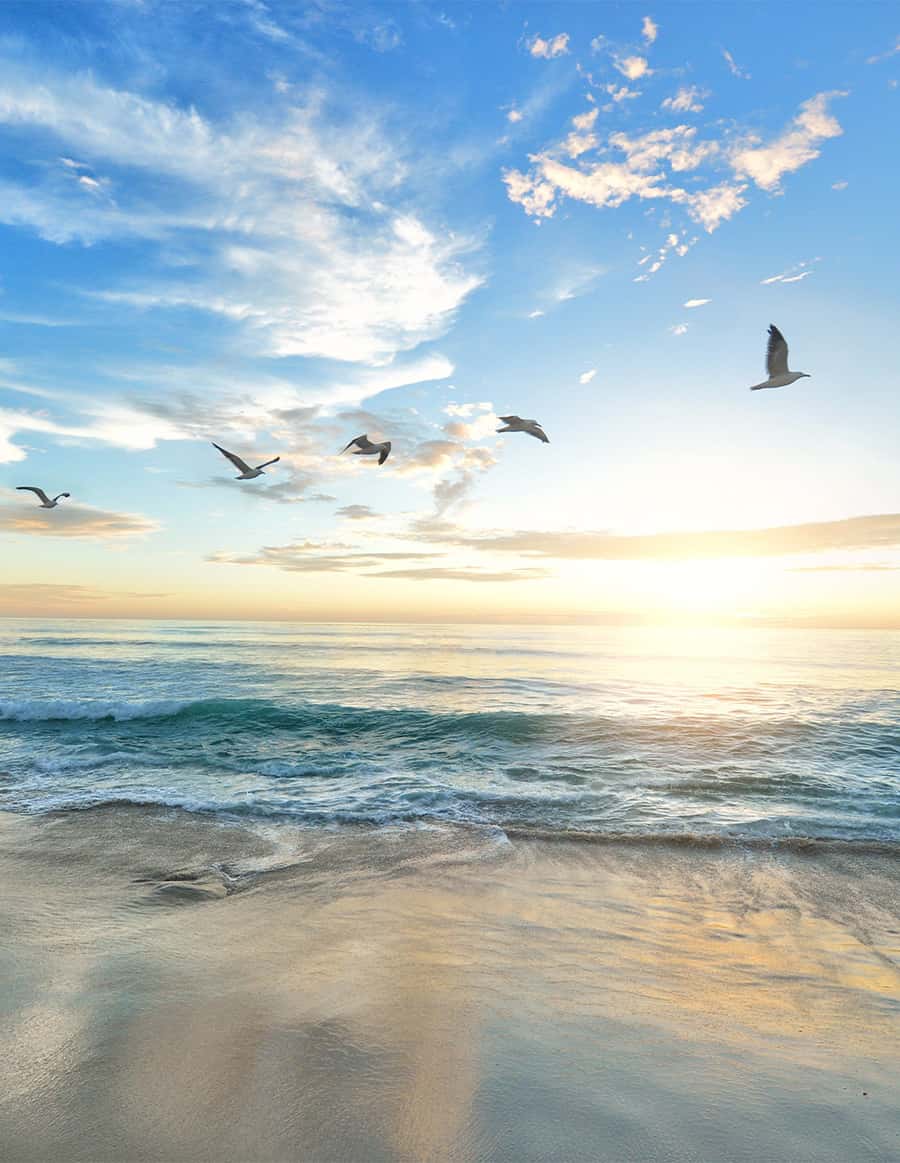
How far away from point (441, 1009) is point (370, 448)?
9.74 m

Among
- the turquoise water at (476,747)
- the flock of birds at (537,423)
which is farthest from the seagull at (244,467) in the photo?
the turquoise water at (476,747)

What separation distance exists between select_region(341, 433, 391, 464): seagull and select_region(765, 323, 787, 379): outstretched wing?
22.8ft

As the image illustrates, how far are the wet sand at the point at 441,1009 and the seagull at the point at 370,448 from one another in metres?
7.29

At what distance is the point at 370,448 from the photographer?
12352 millimetres

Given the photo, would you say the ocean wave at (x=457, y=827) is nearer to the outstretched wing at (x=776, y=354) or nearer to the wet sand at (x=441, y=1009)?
the wet sand at (x=441, y=1009)

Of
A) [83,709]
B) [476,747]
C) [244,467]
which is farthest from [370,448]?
[83,709]

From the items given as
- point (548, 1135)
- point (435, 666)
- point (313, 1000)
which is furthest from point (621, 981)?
point (435, 666)

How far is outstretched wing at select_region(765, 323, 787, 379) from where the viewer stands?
1099cm

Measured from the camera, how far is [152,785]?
457 inches

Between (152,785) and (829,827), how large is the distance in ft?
36.4

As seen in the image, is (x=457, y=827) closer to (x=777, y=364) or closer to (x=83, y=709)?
(x=777, y=364)

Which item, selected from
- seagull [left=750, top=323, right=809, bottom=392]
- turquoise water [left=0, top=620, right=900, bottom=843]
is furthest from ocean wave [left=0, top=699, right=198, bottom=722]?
seagull [left=750, top=323, right=809, bottom=392]

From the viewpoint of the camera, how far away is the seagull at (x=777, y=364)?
36.2 feet

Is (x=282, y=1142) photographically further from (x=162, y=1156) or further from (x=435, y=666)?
(x=435, y=666)
